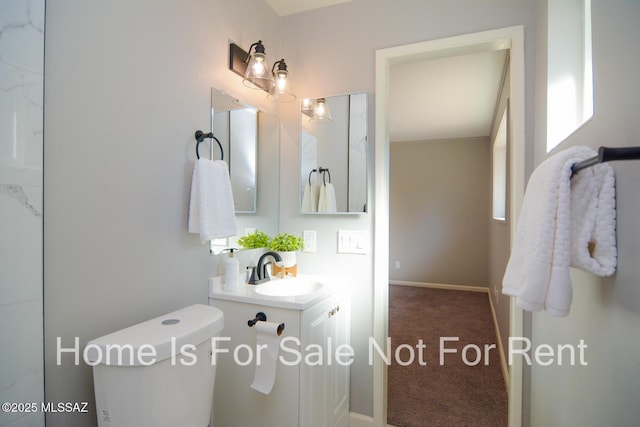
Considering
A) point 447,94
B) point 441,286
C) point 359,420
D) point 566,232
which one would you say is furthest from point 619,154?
point 441,286

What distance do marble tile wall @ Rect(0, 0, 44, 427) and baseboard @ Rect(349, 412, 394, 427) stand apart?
148 centimetres

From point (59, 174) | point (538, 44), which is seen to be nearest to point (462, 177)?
point (538, 44)

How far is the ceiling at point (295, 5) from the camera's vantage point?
1.90 metres

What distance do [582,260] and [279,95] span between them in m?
1.78

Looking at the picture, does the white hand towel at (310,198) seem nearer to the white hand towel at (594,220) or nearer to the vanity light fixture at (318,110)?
the vanity light fixture at (318,110)

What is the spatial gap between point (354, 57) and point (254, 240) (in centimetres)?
121

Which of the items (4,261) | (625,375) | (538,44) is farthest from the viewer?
(538,44)

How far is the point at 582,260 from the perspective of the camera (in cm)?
66

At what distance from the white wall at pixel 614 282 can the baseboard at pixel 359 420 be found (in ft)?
3.68

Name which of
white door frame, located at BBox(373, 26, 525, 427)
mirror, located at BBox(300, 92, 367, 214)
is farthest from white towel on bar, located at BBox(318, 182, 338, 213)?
white door frame, located at BBox(373, 26, 525, 427)

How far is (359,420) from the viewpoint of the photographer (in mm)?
1830

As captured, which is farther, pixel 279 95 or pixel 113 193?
pixel 279 95

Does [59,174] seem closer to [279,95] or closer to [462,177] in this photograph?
[279,95]

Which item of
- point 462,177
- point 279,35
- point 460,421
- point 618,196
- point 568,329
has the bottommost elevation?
point 460,421
